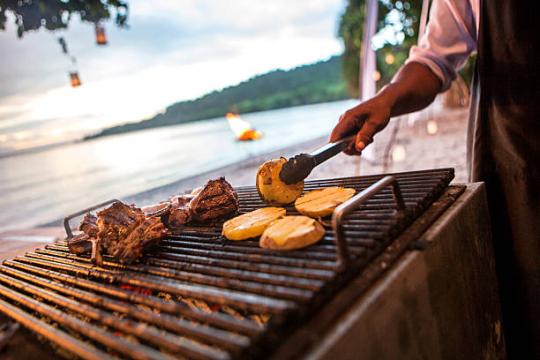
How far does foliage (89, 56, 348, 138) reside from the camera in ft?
291

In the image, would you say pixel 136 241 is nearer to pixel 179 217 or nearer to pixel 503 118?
pixel 179 217

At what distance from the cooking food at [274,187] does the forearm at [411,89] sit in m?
1.13

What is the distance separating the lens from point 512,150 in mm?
2469

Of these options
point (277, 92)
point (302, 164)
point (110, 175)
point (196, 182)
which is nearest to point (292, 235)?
point (302, 164)

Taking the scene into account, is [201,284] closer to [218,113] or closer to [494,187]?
[494,187]

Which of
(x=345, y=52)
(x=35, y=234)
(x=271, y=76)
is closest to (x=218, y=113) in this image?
(x=271, y=76)

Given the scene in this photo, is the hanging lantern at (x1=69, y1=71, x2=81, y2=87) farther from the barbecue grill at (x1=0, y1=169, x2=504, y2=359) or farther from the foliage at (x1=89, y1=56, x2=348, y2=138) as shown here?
the foliage at (x1=89, y1=56, x2=348, y2=138)

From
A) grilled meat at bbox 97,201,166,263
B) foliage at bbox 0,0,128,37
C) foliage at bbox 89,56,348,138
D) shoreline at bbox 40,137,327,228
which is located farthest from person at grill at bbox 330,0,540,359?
foliage at bbox 89,56,348,138

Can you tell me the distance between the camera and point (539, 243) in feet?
8.14

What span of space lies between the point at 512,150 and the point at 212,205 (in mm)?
2197

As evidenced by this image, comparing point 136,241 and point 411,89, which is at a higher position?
point 411,89

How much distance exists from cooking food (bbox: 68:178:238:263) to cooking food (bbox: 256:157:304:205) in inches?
10.1

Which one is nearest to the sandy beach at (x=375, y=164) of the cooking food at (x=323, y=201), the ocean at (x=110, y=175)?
the ocean at (x=110, y=175)

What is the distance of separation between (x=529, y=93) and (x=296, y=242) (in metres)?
1.89
